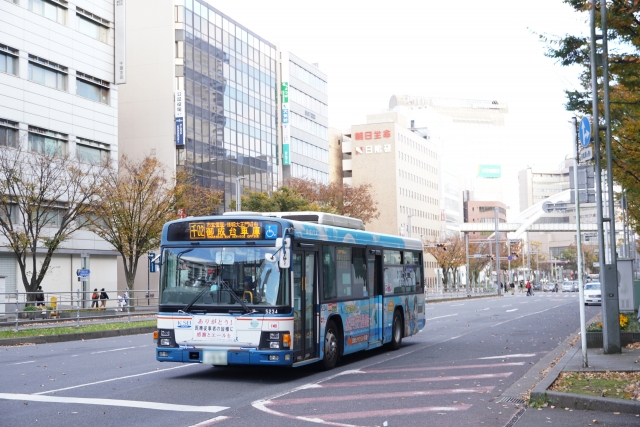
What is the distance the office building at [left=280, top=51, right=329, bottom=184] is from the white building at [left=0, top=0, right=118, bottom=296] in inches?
1193

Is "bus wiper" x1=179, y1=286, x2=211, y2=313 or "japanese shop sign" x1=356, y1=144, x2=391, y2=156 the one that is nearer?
"bus wiper" x1=179, y1=286, x2=211, y2=313

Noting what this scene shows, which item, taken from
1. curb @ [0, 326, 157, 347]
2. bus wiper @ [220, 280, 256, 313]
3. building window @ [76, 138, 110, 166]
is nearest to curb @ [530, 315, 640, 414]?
bus wiper @ [220, 280, 256, 313]

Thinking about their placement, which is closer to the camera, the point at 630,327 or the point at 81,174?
the point at 630,327

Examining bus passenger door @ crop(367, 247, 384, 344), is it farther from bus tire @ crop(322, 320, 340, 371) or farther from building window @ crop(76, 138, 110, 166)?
building window @ crop(76, 138, 110, 166)

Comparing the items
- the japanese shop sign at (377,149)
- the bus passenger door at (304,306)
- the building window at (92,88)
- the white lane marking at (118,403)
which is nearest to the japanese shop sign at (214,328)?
the bus passenger door at (304,306)

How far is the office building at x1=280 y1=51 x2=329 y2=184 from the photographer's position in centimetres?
8169

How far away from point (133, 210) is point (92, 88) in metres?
10.3

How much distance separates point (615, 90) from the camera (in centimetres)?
2261

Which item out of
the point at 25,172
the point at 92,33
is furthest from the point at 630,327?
the point at 92,33

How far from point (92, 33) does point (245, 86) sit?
79.2 feet

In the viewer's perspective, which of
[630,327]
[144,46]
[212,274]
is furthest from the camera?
[144,46]

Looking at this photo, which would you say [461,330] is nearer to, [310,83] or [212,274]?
[212,274]

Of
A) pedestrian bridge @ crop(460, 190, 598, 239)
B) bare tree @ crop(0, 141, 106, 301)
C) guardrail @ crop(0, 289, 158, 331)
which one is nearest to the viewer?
guardrail @ crop(0, 289, 158, 331)

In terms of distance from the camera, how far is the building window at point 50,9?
45.4m
